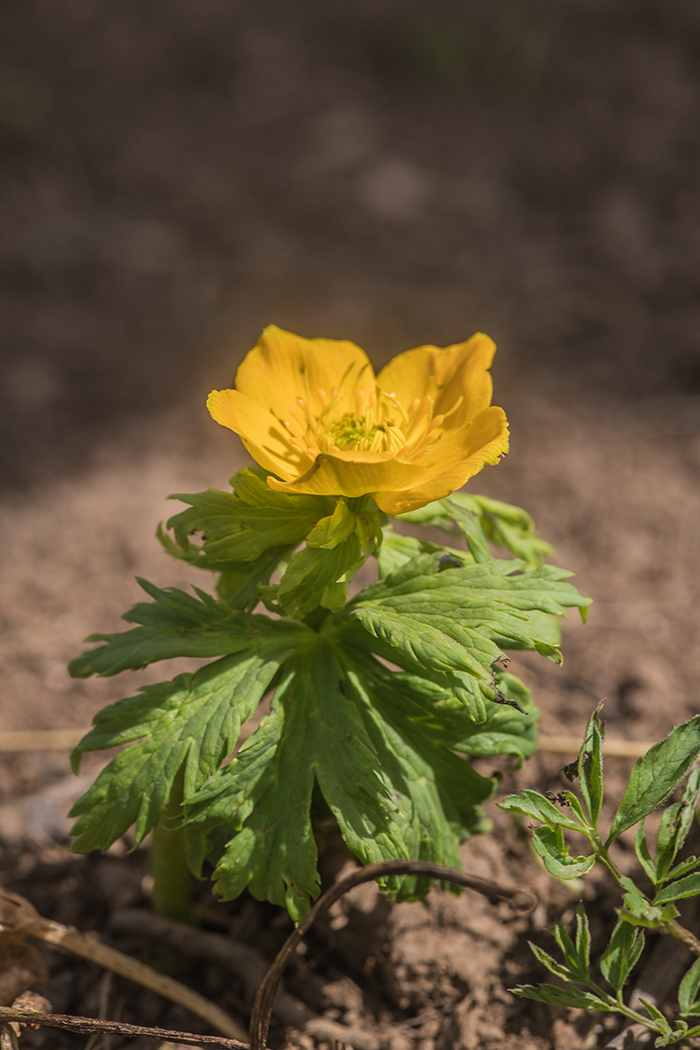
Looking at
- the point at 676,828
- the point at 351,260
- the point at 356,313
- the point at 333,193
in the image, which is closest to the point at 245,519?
the point at 676,828

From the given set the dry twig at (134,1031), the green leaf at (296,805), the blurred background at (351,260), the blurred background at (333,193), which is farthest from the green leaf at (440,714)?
the blurred background at (333,193)

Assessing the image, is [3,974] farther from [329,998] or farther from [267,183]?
[267,183]

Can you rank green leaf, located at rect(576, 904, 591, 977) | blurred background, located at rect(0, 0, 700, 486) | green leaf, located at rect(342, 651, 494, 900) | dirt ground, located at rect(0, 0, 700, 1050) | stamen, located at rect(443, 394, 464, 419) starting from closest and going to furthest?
green leaf, located at rect(576, 904, 591, 977)
green leaf, located at rect(342, 651, 494, 900)
stamen, located at rect(443, 394, 464, 419)
dirt ground, located at rect(0, 0, 700, 1050)
blurred background, located at rect(0, 0, 700, 486)

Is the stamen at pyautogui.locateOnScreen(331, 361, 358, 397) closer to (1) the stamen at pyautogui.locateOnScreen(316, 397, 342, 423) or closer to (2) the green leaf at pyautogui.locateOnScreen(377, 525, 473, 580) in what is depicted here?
(1) the stamen at pyautogui.locateOnScreen(316, 397, 342, 423)

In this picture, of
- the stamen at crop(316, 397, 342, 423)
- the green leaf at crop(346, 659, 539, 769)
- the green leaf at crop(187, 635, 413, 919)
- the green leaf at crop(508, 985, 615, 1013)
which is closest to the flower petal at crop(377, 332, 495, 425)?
the stamen at crop(316, 397, 342, 423)

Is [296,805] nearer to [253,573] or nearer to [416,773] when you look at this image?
[416,773]

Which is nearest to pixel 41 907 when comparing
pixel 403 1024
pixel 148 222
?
pixel 403 1024

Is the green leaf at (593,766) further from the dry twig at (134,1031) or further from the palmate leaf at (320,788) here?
the dry twig at (134,1031)
